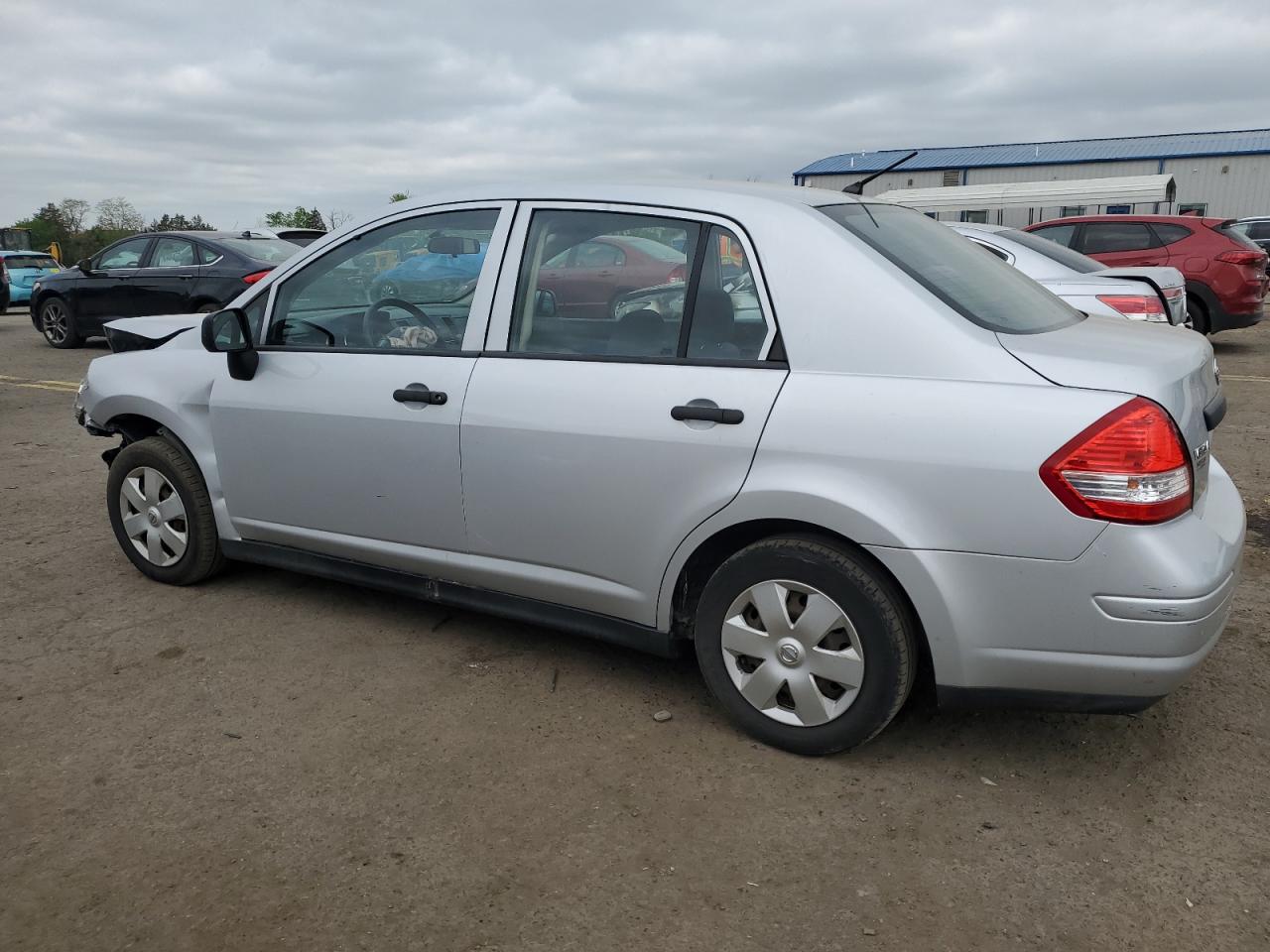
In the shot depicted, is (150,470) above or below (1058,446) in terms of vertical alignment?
below

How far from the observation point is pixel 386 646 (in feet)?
13.2

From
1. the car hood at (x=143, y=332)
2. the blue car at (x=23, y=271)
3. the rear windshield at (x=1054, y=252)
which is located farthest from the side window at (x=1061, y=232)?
the blue car at (x=23, y=271)

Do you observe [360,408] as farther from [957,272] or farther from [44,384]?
[44,384]

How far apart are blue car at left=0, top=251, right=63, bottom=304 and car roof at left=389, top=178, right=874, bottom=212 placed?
21198mm

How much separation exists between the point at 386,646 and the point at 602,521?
1.20 meters

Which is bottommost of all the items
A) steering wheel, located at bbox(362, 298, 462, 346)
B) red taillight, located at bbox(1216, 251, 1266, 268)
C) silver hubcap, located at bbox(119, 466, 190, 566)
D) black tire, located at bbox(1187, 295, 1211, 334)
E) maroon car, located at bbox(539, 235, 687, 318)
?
black tire, located at bbox(1187, 295, 1211, 334)

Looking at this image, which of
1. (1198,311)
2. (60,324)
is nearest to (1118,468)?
(1198,311)

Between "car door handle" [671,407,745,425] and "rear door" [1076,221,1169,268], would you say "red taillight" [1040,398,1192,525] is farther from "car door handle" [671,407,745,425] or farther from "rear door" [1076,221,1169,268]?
"rear door" [1076,221,1169,268]

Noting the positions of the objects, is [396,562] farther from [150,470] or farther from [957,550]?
[957,550]

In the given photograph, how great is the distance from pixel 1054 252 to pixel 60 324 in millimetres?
12658

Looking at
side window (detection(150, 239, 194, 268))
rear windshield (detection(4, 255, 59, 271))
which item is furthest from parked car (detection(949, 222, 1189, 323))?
rear windshield (detection(4, 255, 59, 271))

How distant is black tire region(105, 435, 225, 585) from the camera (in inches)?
174

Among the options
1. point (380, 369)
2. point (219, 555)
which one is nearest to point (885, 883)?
point (380, 369)

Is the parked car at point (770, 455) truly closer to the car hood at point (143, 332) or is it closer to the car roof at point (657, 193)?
the car roof at point (657, 193)
